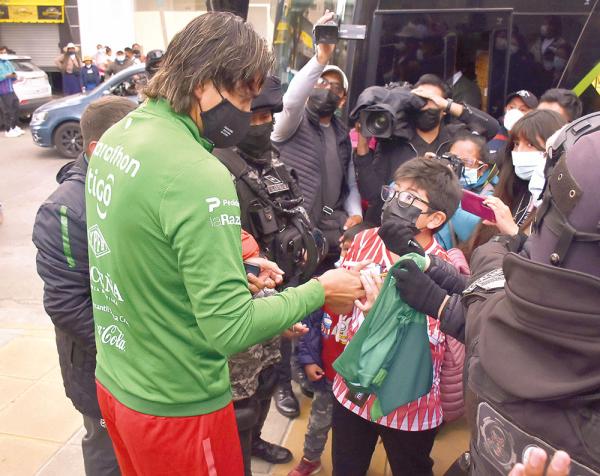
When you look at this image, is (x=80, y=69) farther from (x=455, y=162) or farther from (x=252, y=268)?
(x=252, y=268)

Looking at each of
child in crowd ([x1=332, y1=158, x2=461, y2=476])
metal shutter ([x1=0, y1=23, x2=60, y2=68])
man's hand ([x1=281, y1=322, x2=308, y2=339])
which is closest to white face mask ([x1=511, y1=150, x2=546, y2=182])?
child in crowd ([x1=332, y1=158, x2=461, y2=476])

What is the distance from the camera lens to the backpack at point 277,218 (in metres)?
2.35

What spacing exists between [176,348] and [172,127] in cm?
61

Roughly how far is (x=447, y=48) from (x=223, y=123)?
358 cm

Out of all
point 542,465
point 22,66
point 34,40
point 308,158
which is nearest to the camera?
point 542,465

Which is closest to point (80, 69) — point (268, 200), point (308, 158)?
point (308, 158)

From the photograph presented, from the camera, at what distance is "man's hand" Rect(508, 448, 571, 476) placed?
987mm

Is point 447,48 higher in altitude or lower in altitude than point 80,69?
higher

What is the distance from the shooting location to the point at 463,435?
351cm

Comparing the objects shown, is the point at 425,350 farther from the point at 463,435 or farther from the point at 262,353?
the point at 463,435

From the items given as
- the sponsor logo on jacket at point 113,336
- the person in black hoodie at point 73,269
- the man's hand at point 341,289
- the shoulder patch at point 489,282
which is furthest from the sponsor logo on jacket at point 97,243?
the shoulder patch at point 489,282

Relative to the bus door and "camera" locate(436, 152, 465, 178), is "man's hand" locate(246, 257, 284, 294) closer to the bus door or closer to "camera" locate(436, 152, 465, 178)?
"camera" locate(436, 152, 465, 178)

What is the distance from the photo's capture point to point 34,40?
22.7 metres

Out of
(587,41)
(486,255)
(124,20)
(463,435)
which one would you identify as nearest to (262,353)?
(486,255)
